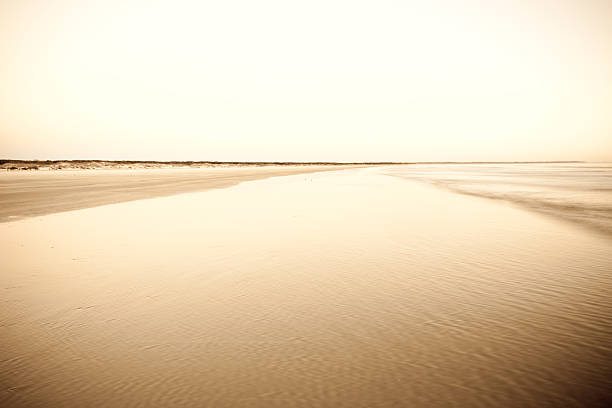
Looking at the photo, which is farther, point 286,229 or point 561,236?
point 286,229

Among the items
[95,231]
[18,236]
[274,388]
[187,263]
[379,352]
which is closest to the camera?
[274,388]

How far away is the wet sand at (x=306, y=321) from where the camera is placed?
100.0 inches

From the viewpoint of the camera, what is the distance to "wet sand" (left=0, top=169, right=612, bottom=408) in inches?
100.0

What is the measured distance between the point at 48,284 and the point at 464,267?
6023 millimetres

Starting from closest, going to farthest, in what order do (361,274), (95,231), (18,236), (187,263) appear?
(361,274) < (187,263) < (18,236) < (95,231)

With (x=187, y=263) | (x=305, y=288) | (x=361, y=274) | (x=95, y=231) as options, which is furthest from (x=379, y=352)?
(x=95, y=231)

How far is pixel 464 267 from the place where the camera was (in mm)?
5602

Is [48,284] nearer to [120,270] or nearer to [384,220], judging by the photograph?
[120,270]

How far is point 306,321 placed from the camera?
3701 mm

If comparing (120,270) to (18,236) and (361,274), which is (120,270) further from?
(18,236)

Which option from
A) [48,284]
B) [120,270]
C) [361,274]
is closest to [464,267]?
[361,274]

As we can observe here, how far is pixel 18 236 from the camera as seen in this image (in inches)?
314

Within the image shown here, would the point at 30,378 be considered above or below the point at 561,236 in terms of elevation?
above

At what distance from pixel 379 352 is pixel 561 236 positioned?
23.5ft
